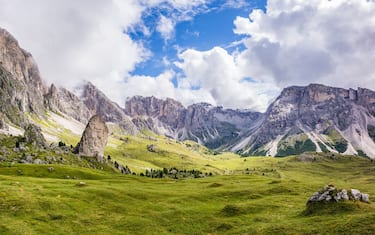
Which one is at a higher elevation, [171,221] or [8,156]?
[8,156]

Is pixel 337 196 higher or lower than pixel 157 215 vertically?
higher

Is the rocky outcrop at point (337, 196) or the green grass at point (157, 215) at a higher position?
the rocky outcrop at point (337, 196)

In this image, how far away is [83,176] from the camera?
435ft

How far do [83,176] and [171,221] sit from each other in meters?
86.5

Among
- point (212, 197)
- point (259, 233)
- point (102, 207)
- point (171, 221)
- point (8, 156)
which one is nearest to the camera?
point (259, 233)

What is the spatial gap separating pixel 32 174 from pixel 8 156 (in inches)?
2103

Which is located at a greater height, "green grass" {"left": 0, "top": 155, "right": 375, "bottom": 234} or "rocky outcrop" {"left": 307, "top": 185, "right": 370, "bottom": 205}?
"rocky outcrop" {"left": 307, "top": 185, "right": 370, "bottom": 205}

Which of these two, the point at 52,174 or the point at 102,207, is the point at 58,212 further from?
the point at 52,174

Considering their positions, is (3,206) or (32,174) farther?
(32,174)

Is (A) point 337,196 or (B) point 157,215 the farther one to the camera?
(B) point 157,215

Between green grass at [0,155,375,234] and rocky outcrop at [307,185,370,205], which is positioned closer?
green grass at [0,155,375,234]

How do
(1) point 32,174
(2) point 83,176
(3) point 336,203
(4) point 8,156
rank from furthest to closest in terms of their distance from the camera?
(4) point 8,156
(2) point 83,176
(1) point 32,174
(3) point 336,203

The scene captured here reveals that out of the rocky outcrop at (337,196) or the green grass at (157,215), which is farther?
the rocky outcrop at (337,196)

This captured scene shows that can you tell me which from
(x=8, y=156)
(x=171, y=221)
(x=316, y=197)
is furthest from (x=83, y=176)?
(x=316, y=197)
